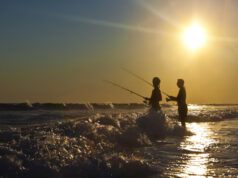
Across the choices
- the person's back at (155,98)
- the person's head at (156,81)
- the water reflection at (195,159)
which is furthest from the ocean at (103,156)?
the person's head at (156,81)

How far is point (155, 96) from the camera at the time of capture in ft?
33.6

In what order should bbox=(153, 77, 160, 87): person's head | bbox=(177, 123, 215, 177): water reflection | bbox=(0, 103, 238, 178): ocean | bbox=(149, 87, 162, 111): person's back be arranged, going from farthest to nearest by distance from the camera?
bbox=(153, 77, 160, 87): person's head, bbox=(149, 87, 162, 111): person's back, bbox=(177, 123, 215, 177): water reflection, bbox=(0, 103, 238, 178): ocean

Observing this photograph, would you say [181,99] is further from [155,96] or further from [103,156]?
[103,156]

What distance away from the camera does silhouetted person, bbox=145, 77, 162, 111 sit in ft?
33.7

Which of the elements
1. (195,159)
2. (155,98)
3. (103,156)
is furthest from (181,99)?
(103,156)

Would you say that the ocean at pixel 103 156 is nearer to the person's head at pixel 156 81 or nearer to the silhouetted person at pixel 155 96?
the silhouetted person at pixel 155 96

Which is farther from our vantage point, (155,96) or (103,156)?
(155,96)

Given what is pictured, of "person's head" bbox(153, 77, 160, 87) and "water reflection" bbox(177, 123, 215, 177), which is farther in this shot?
"person's head" bbox(153, 77, 160, 87)

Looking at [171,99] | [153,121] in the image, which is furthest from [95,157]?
[171,99]

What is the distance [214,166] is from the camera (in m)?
5.09

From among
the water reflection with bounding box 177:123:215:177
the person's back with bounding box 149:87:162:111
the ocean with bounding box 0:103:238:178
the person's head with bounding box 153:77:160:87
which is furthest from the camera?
the person's head with bounding box 153:77:160:87

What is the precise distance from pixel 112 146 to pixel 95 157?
77.9 inches

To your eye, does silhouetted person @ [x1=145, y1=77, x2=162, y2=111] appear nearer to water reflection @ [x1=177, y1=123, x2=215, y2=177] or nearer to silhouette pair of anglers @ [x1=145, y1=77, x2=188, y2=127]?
silhouette pair of anglers @ [x1=145, y1=77, x2=188, y2=127]

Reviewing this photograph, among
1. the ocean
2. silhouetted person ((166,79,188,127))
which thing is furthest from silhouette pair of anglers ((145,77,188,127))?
the ocean
